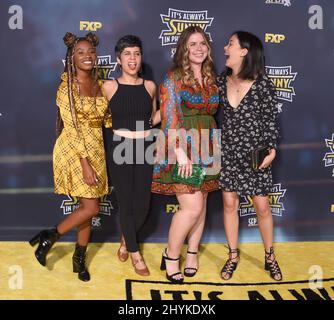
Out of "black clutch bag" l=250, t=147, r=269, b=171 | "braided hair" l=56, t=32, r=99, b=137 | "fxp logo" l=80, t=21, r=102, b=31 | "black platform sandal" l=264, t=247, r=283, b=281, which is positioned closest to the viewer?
"braided hair" l=56, t=32, r=99, b=137

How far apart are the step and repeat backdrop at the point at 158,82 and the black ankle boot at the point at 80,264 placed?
0.59m

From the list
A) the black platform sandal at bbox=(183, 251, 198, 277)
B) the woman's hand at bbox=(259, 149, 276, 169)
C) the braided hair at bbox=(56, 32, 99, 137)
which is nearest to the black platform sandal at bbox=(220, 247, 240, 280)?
the black platform sandal at bbox=(183, 251, 198, 277)

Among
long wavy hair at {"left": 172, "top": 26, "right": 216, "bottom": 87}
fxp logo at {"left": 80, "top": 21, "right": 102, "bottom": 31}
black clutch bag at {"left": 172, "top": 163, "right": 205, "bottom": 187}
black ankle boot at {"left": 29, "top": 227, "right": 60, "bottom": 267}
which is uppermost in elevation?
fxp logo at {"left": 80, "top": 21, "right": 102, "bottom": 31}

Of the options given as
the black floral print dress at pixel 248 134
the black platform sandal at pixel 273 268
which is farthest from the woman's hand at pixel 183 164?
the black platform sandal at pixel 273 268

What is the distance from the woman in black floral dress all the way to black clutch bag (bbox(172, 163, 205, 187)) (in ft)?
0.66

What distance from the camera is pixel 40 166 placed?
3699mm

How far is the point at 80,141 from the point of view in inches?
117

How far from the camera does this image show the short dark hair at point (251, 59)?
300 centimetres

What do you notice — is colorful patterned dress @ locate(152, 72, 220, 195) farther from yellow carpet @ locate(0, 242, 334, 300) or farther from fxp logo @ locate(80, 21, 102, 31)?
fxp logo @ locate(80, 21, 102, 31)

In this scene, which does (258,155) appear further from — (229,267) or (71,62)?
(71,62)

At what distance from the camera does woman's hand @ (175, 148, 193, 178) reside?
2973mm

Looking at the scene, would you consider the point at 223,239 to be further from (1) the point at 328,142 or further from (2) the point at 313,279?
(1) the point at 328,142

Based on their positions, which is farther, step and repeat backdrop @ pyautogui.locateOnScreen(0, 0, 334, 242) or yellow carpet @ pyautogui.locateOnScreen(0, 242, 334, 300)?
step and repeat backdrop @ pyautogui.locateOnScreen(0, 0, 334, 242)

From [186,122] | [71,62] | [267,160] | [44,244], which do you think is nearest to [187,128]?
[186,122]
